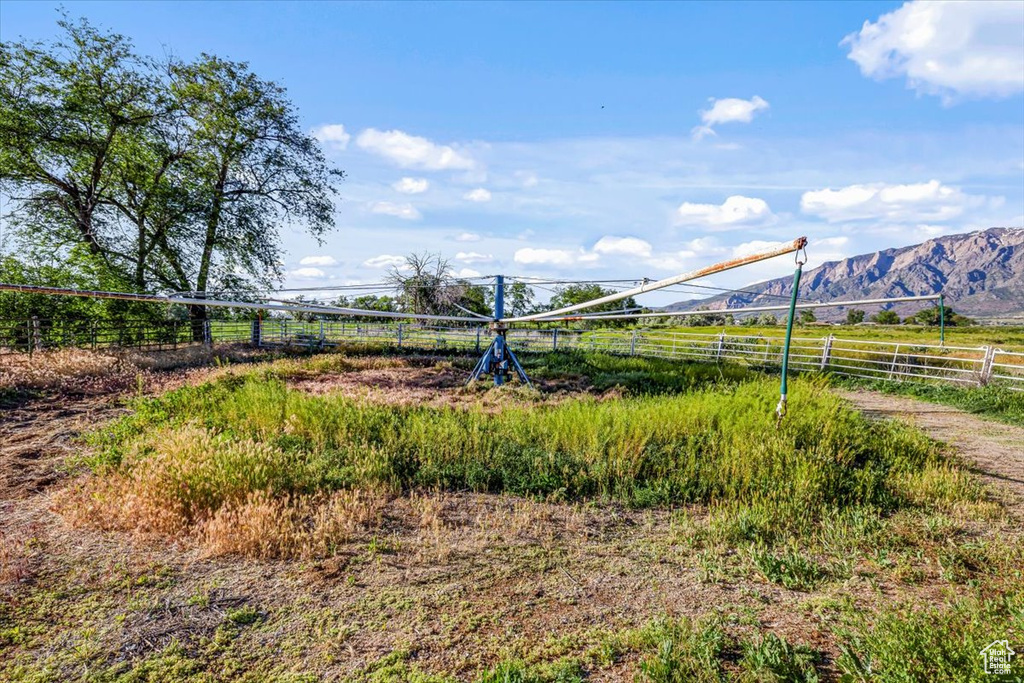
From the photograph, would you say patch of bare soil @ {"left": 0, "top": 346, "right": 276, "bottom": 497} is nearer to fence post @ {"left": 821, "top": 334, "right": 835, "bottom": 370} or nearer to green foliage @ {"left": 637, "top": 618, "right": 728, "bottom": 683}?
green foliage @ {"left": 637, "top": 618, "right": 728, "bottom": 683}

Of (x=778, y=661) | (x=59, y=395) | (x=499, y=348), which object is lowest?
(x=59, y=395)

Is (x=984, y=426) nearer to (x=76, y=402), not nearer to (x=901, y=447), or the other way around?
(x=901, y=447)

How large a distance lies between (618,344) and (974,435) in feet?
54.2

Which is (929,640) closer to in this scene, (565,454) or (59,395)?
(565,454)

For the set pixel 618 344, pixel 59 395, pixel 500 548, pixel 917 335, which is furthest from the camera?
pixel 917 335

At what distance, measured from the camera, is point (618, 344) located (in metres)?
24.8

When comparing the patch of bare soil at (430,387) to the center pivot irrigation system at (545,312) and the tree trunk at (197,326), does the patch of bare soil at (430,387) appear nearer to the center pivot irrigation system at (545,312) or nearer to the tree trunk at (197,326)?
the center pivot irrigation system at (545,312)

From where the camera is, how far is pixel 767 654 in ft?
9.63

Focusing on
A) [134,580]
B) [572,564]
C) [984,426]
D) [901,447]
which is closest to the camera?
[134,580]

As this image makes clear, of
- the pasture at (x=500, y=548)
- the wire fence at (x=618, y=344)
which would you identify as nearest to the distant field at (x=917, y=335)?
the wire fence at (x=618, y=344)

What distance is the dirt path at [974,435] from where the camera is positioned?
20.6 ft

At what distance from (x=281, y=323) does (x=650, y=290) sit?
24529 millimetres

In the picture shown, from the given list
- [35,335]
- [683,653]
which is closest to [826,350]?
[683,653]

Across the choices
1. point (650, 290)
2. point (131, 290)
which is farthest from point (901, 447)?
point (131, 290)
